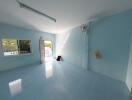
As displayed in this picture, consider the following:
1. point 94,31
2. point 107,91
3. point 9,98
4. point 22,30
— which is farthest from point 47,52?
point 107,91

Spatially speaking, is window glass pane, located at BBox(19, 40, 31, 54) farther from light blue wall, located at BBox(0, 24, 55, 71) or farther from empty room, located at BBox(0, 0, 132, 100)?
light blue wall, located at BBox(0, 24, 55, 71)

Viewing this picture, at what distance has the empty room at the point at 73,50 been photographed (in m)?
1.96

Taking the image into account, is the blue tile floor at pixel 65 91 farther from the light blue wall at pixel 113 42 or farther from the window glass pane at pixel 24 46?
the window glass pane at pixel 24 46

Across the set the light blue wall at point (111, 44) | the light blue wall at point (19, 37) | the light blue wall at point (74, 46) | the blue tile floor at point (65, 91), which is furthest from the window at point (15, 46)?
the light blue wall at point (111, 44)

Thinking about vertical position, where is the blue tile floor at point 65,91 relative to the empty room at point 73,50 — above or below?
below

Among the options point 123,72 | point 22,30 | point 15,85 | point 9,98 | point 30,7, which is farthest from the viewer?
point 22,30

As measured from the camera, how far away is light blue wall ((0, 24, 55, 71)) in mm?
3545

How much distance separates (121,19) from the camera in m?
2.44

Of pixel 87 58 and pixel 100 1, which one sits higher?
pixel 100 1

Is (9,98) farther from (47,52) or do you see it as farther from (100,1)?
(47,52)

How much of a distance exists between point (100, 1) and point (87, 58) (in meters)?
2.46

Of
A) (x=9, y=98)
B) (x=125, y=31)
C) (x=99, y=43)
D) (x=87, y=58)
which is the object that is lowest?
(x=9, y=98)

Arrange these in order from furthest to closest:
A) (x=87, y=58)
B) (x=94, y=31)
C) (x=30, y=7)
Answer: (x=87, y=58), (x=94, y=31), (x=30, y=7)

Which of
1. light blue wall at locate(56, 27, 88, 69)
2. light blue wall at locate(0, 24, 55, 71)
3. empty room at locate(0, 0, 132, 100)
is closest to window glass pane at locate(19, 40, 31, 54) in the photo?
empty room at locate(0, 0, 132, 100)
